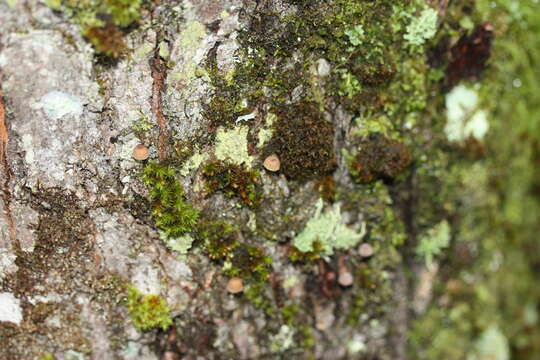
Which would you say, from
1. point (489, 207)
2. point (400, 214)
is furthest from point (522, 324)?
point (400, 214)

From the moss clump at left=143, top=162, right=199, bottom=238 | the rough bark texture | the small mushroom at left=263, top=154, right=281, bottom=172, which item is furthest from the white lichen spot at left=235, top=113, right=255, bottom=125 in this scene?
the moss clump at left=143, top=162, right=199, bottom=238

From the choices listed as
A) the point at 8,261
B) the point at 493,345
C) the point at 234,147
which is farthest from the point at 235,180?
the point at 493,345

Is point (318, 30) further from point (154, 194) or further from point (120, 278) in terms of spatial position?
point (120, 278)

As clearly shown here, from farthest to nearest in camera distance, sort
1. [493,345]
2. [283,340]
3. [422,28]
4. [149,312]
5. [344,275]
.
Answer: [149,312]
[283,340]
[344,275]
[422,28]
[493,345]

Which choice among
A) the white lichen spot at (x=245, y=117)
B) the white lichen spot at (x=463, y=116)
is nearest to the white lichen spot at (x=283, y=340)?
the white lichen spot at (x=245, y=117)

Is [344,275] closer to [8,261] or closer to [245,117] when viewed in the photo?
[245,117]
